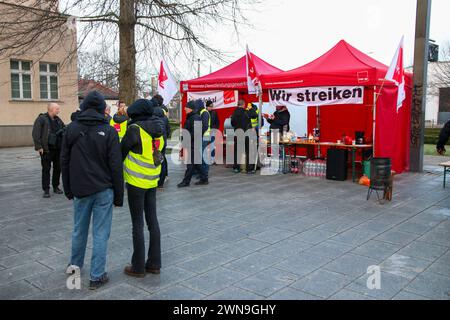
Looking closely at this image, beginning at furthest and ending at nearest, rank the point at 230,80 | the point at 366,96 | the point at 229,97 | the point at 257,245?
the point at 229,97 → the point at 230,80 → the point at 366,96 → the point at 257,245

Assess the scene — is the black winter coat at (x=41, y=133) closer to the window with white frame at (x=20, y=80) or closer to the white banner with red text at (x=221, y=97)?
A: the white banner with red text at (x=221, y=97)

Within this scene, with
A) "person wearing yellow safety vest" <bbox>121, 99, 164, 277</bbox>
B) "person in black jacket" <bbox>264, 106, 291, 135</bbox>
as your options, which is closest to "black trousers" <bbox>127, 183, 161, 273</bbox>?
"person wearing yellow safety vest" <bbox>121, 99, 164, 277</bbox>

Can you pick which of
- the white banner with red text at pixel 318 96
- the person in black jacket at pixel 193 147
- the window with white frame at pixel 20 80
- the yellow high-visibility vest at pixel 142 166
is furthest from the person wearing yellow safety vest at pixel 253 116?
the window with white frame at pixel 20 80

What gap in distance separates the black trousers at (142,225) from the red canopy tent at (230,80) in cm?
771

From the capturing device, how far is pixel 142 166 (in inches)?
155

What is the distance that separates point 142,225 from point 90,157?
813 millimetres

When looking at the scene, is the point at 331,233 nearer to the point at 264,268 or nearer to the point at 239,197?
the point at 264,268

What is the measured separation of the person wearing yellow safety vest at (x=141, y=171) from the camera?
3898mm

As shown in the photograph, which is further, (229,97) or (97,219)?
(229,97)

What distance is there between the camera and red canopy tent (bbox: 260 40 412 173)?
920cm

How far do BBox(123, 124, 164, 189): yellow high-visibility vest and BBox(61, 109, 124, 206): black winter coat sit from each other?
0.52ft

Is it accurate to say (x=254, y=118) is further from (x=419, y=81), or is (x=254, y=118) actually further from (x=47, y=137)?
(x=47, y=137)

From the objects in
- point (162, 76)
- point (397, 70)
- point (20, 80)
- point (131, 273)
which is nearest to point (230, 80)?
point (162, 76)

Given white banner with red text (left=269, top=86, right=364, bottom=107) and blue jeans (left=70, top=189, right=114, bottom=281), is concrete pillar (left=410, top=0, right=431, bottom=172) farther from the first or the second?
blue jeans (left=70, top=189, right=114, bottom=281)
